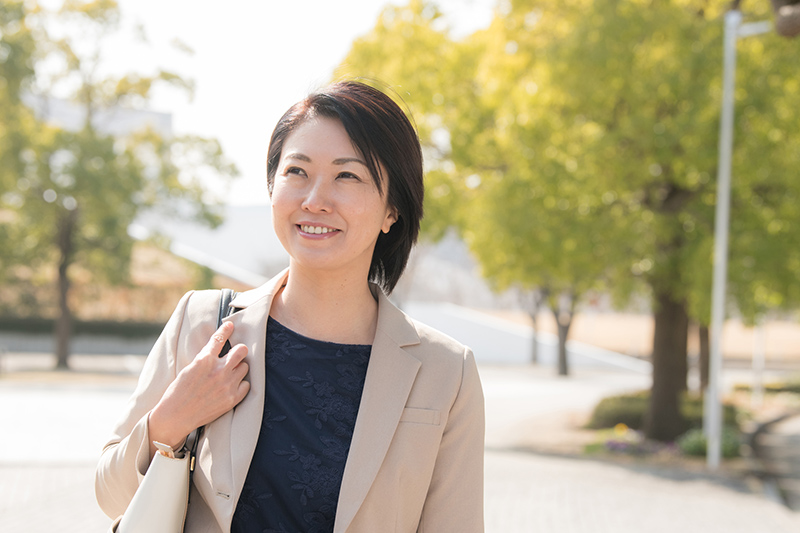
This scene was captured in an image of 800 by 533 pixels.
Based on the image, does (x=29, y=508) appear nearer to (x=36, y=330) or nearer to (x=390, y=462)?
(x=390, y=462)

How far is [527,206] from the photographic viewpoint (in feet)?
44.7

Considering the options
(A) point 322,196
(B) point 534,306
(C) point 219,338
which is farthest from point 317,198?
(B) point 534,306

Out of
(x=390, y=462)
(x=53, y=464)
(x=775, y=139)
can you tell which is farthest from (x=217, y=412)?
(x=775, y=139)

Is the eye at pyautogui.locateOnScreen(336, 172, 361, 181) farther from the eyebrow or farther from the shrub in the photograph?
the shrub

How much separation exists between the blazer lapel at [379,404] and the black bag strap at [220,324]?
1.07 ft

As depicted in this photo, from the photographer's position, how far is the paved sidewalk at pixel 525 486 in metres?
8.37

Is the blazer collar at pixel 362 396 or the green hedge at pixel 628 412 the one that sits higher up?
the blazer collar at pixel 362 396

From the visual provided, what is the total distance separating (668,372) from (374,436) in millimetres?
14522

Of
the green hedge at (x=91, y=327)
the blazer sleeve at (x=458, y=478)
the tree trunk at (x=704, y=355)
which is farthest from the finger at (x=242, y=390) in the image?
the green hedge at (x=91, y=327)

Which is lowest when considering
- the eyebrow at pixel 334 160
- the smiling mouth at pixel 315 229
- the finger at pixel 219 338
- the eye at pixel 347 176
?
the finger at pixel 219 338

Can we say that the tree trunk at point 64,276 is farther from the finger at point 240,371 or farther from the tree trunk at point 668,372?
the finger at point 240,371

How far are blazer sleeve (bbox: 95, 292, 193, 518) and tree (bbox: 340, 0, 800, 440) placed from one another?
11.5 meters

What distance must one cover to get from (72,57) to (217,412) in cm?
2673

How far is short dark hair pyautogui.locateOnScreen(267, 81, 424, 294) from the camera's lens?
1872 mm
